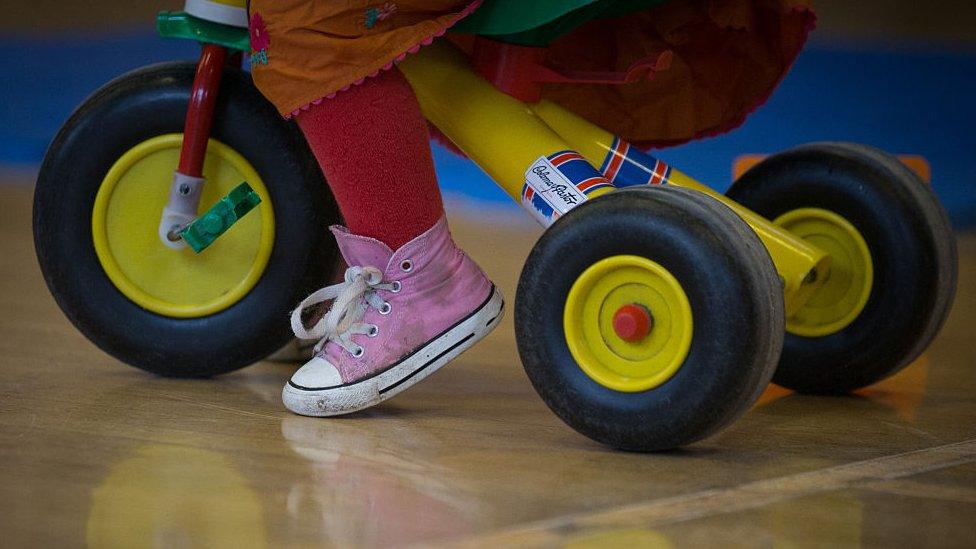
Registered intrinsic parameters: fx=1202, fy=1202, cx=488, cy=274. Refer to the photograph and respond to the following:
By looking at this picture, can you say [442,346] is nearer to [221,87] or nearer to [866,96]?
[221,87]

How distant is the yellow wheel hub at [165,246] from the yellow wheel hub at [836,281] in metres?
0.59

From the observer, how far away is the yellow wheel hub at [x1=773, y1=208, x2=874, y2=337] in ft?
4.22

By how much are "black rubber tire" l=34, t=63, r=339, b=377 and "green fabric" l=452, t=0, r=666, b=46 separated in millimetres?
243

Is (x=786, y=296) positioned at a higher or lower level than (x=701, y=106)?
lower

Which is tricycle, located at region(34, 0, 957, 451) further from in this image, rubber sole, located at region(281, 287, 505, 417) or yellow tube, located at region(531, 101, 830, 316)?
rubber sole, located at region(281, 287, 505, 417)

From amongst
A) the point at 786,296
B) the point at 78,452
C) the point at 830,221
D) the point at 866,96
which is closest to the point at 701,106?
the point at 830,221

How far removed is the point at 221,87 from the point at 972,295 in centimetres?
148

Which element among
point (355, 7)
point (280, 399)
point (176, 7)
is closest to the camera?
point (355, 7)

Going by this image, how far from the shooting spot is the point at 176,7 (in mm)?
3764

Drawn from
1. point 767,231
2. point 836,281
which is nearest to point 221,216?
point 767,231

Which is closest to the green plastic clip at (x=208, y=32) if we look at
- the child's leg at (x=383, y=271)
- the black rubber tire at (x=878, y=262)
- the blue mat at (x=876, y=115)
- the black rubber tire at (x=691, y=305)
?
the child's leg at (x=383, y=271)

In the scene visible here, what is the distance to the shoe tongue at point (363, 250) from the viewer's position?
115cm

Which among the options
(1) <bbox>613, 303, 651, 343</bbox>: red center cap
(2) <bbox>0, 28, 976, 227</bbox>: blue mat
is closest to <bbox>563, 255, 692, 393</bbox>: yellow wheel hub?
(1) <bbox>613, 303, 651, 343</bbox>: red center cap

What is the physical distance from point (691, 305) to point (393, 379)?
32 centimetres
